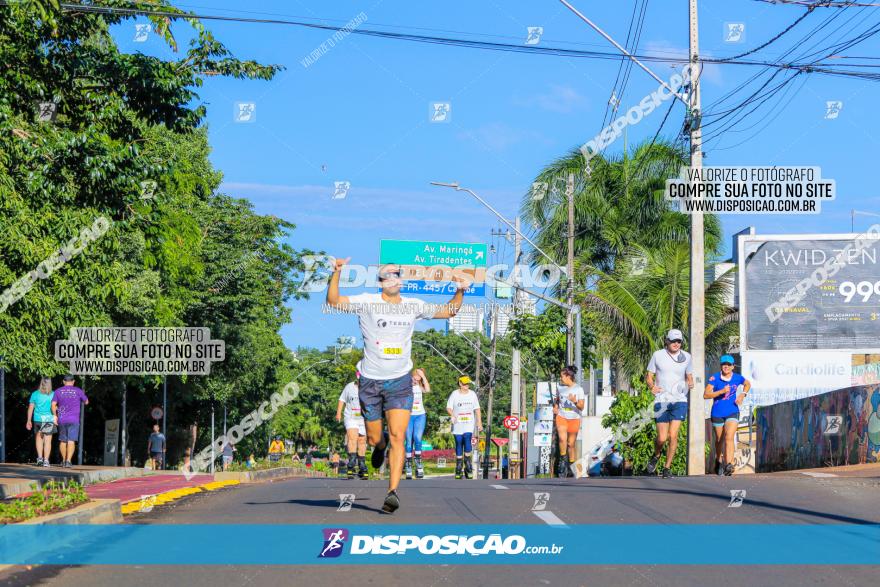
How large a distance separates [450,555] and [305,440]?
11752 centimetres

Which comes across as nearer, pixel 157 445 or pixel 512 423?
pixel 157 445

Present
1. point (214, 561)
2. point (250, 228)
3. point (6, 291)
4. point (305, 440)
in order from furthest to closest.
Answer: point (305, 440)
point (250, 228)
point (6, 291)
point (214, 561)

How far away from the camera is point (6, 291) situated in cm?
1597

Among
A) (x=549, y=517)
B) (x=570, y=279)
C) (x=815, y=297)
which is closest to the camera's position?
(x=549, y=517)

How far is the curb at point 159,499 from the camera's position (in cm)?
1087

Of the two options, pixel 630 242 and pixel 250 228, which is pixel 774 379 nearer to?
pixel 630 242

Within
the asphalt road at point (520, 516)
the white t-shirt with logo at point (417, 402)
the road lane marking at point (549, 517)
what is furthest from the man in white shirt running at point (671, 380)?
the road lane marking at point (549, 517)

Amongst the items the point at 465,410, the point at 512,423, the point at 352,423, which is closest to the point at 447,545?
the point at 352,423

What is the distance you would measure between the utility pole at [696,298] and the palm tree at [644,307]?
12.0 m

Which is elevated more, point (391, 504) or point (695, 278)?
point (695, 278)

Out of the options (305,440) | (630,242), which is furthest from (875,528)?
(305,440)

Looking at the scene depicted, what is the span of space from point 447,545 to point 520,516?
157cm

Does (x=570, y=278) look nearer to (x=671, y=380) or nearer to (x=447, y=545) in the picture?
(x=671, y=380)

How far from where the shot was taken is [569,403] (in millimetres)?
17391
